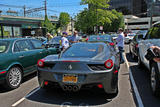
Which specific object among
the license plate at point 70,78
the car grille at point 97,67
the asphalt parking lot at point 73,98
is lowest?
the asphalt parking lot at point 73,98

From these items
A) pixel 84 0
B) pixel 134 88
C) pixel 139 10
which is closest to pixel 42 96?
pixel 134 88

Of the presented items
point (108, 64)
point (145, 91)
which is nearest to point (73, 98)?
point (108, 64)

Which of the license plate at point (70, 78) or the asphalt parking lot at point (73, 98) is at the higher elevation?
the license plate at point (70, 78)

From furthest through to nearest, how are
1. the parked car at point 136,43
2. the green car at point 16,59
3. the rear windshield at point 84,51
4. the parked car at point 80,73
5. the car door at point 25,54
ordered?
1. the parked car at point 136,43
2. the car door at point 25,54
3. the green car at point 16,59
4. the rear windshield at point 84,51
5. the parked car at point 80,73

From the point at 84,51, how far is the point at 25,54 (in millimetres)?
2185

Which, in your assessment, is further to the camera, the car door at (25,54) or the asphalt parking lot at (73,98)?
the car door at (25,54)

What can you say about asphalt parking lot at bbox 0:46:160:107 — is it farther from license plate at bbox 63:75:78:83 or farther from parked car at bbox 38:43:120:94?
license plate at bbox 63:75:78:83

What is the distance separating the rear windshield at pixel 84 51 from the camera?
4.11m

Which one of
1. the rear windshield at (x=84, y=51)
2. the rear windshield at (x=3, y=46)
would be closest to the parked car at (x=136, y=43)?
the rear windshield at (x=84, y=51)

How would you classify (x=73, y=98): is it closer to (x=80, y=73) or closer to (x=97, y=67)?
(x=80, y=73)

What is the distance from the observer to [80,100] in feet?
12.5

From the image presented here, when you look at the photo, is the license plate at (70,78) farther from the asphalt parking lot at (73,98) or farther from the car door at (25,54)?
the car door at (25,54)

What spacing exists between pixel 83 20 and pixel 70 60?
955 inches

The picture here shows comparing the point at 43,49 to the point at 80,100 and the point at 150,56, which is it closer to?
the point at 80,100
